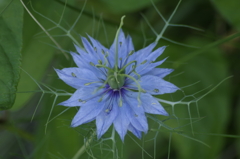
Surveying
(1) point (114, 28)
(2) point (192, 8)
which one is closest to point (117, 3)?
(1) point (114, 28)

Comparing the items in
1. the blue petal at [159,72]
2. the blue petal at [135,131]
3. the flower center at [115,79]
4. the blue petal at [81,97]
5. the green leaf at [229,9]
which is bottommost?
the blue petal at [135,131]

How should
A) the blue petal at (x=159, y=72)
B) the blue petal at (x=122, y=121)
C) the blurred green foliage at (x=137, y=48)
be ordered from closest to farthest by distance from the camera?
the blue petal at (x=122, y=121)
the blue petal at (x=159, y=72)
the blurred green foliage at (x=137, y=48)

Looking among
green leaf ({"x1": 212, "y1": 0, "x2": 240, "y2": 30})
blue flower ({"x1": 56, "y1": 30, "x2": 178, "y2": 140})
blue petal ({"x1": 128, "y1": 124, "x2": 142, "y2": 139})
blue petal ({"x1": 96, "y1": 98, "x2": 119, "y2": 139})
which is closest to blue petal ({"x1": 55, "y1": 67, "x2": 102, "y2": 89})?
blue flower ({"x1": 56, "y1": 30, "x2": 178, "y2": 140})

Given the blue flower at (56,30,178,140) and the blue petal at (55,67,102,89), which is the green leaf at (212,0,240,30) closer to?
the blue flower at (56,30,178,140)

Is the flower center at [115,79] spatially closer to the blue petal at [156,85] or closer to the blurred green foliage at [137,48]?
the blue petal at [156,85]

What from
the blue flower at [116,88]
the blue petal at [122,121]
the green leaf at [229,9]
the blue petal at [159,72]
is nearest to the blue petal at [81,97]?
the blue flower at [116,88]

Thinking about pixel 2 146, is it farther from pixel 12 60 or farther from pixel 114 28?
pixel 114 28
